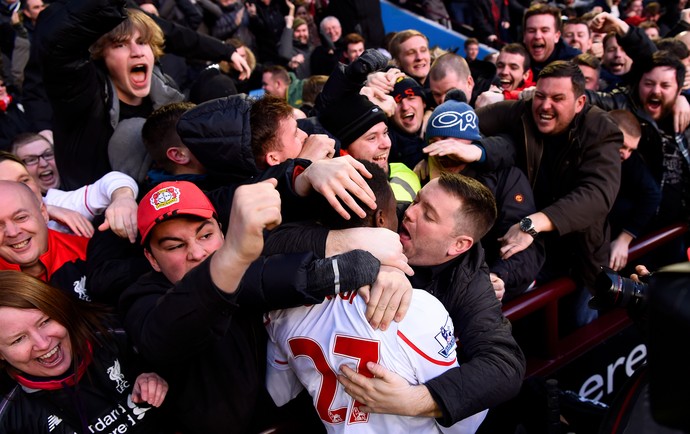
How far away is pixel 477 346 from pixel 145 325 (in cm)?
115

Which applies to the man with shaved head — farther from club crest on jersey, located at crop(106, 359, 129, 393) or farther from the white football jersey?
the white football jersey

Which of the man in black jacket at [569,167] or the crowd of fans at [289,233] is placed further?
the man in black jacket at [569,167]

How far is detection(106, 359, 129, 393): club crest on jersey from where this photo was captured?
6.73ft

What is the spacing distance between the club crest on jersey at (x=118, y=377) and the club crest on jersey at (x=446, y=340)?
43.8 inches

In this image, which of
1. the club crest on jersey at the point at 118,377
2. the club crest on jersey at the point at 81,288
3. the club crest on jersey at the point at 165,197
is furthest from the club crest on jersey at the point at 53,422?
the club crest on jersey at the point at 165,197

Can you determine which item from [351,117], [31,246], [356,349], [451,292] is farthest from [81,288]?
[351,117]

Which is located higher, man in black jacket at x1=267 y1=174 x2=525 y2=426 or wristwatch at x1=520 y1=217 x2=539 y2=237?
man in black jacket at x1=267 y1=174 x2=525 y2=426

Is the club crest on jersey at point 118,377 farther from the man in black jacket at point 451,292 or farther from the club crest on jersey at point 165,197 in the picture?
the man in black jacket at point 451,292

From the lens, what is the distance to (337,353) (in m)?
1.87

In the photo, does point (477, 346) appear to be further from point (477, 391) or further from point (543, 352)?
point (543, 352)

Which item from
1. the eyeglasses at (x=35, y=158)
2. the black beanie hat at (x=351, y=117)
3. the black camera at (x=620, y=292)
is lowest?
the eyeglasses at (x=35, y=158)

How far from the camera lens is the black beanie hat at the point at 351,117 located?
3.36 m

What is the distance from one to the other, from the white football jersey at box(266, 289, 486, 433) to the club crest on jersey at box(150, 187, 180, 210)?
1.79 feet

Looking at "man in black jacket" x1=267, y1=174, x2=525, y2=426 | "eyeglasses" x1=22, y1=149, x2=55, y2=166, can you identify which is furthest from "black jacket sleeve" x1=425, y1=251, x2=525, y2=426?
"eyeglasses" x1=22, y1=149, x2=55, y2=166
